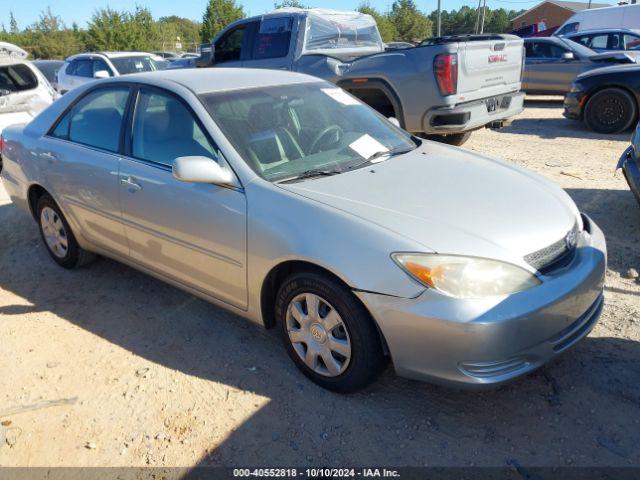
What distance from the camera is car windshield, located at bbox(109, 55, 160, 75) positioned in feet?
43.5

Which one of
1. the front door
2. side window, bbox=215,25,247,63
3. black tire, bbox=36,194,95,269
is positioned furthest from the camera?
side window, bbox=215,25,247,63

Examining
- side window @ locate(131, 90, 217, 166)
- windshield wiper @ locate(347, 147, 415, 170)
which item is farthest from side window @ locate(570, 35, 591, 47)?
side window @ locate(131, 90, 217, 166)

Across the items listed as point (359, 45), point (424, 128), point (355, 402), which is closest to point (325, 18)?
point (359, 45)

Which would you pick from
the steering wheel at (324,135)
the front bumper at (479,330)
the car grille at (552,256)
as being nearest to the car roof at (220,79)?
the steering wheel at (324,135)

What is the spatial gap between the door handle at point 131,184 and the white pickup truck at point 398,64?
174 inches

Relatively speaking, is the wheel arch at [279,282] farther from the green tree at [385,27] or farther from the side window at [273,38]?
the green tree at [385,27]

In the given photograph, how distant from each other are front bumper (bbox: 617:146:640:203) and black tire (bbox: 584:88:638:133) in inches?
189

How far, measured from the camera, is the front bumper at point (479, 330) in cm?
241

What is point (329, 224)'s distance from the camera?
8.87ft

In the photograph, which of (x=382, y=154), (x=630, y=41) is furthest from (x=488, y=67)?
(x=630, y=41)

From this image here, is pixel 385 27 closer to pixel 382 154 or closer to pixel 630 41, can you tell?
pixel 630 41

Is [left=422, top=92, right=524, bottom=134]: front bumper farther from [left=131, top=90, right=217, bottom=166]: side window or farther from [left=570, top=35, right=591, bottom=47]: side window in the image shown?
[left=570, top=35, right=591, bottom=47]: side window

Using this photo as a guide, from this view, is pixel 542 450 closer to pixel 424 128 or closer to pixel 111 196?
pixel 111 196

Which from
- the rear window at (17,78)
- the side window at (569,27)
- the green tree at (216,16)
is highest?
the green tree at (216,16)
